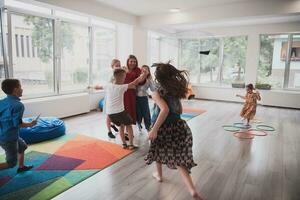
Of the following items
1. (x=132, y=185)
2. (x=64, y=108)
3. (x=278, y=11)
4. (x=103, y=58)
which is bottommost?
(x=132, y=185)

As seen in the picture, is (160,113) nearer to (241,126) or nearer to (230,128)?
(230,128)

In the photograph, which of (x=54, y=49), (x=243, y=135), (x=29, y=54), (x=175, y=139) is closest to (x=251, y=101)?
(x=243, y=135)

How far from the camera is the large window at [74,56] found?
554cm

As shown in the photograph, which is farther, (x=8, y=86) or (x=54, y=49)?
(x=54, y=49)

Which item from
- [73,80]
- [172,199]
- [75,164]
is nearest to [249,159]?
[172,199]

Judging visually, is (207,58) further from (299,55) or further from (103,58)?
(103,58)

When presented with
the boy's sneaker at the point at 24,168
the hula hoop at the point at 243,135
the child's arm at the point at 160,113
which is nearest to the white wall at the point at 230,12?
the hula hoop at the point at 243,135

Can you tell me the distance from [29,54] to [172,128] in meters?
4.08

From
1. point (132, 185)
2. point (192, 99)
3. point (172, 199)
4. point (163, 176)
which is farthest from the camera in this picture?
point (192, 99)

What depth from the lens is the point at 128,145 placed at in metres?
3.49

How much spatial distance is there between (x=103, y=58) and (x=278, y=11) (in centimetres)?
472

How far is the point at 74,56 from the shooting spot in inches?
230

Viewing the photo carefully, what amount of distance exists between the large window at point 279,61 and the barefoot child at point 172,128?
6.73 meters

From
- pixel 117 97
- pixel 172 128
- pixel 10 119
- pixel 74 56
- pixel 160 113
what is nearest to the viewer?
pixel 160 113
